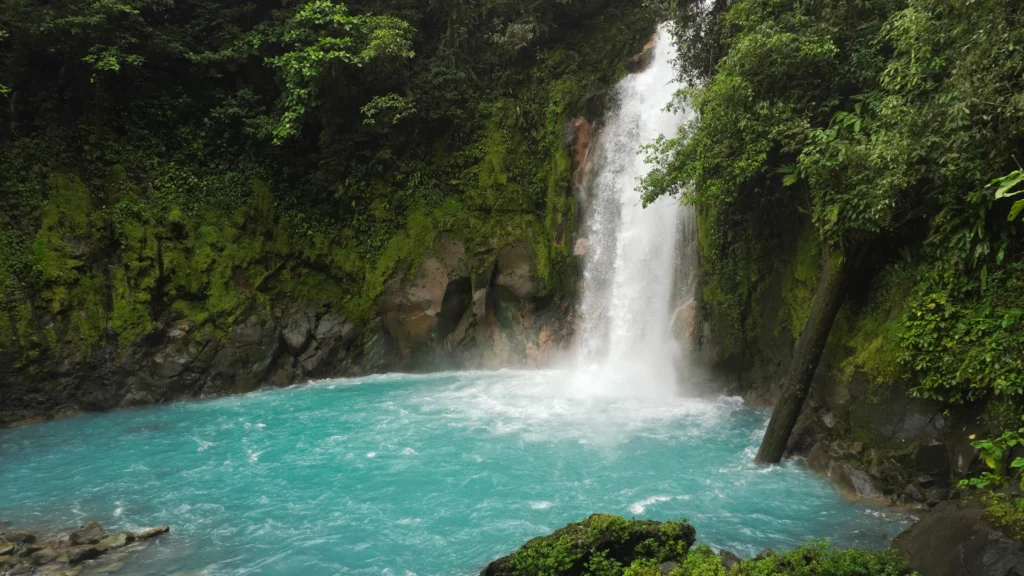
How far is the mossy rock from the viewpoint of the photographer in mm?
5801

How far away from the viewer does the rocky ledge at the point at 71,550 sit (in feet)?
22.6

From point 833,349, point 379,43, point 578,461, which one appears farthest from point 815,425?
point 379,43

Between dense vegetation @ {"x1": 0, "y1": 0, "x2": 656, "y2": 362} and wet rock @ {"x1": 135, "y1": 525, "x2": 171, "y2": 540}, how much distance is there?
24.8 feet

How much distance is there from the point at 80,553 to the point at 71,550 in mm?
145

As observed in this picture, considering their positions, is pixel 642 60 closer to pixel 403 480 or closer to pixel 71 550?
pixel 403 480

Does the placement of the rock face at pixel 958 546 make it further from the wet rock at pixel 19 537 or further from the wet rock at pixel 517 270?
the wet rock at pixel 517 270

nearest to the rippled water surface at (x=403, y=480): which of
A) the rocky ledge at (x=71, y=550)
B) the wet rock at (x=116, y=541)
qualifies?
the rocky ledge at (x=71, y=550)

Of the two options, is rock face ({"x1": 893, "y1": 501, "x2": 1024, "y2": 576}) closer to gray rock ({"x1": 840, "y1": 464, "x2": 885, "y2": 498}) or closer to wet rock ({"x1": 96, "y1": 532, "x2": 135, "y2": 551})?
gray rock ({"x1": 840, "y1": 464, "x2": 885, "y2": 498})

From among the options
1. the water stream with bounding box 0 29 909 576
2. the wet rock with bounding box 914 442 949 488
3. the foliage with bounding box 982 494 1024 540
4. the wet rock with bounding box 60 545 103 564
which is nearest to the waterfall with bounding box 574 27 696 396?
the water stream with bounding box 0 29 909 576

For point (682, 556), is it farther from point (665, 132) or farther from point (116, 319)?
point (116, 319)

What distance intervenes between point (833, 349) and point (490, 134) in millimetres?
11106

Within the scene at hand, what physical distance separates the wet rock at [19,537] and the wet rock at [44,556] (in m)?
0.44

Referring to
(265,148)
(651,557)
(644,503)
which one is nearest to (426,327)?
(265,148)

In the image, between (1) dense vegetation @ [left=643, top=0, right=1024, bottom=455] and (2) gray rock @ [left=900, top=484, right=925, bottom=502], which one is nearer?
(1) dense vegetation @ [left=643, top=0, right=1024, bottom=455]
